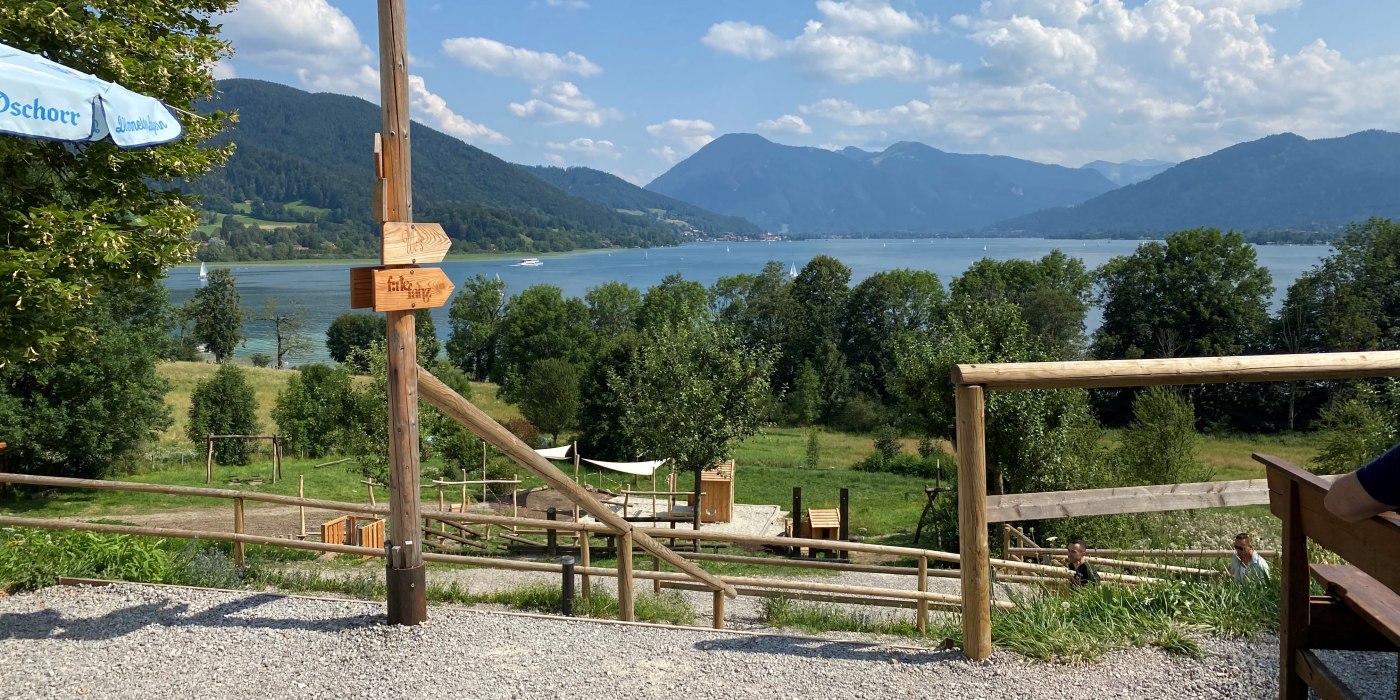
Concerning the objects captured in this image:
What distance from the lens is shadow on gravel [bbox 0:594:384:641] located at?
Answer: 512 centimetres

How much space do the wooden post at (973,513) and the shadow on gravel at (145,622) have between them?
3136 mm

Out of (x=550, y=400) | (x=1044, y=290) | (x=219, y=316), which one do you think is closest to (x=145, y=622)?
(x=550, y=400)

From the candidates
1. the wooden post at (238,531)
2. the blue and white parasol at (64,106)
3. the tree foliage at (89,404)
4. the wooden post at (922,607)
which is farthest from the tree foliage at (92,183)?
the tree foliage at (89,404)

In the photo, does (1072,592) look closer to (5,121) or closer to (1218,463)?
(5,121)

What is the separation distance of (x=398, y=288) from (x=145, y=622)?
248cm

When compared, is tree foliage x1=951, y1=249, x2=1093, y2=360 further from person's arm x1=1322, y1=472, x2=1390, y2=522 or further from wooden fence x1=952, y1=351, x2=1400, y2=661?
person's arm x1=1322, y1=472, x2=1390, y2=522

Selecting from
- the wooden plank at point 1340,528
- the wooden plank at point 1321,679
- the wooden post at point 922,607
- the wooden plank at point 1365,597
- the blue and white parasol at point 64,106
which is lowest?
the wooden post at point 922,607

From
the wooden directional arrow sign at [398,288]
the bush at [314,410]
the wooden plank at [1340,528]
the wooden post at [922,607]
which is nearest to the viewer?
the wooden plank at [1340,528]

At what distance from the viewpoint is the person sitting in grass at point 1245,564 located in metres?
4.90

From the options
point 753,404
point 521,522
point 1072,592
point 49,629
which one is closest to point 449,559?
point 521,522

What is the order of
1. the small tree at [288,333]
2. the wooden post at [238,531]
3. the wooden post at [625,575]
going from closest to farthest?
the wooden post at [625,575], the wooden post at [238,531], the small tree at [288,333]

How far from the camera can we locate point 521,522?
22.8 feet

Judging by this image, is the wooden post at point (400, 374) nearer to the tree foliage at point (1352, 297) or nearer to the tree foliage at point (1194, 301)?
the tree foliage at point (1194, 301)

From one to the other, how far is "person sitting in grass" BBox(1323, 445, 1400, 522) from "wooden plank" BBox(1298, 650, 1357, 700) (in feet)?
2.37
